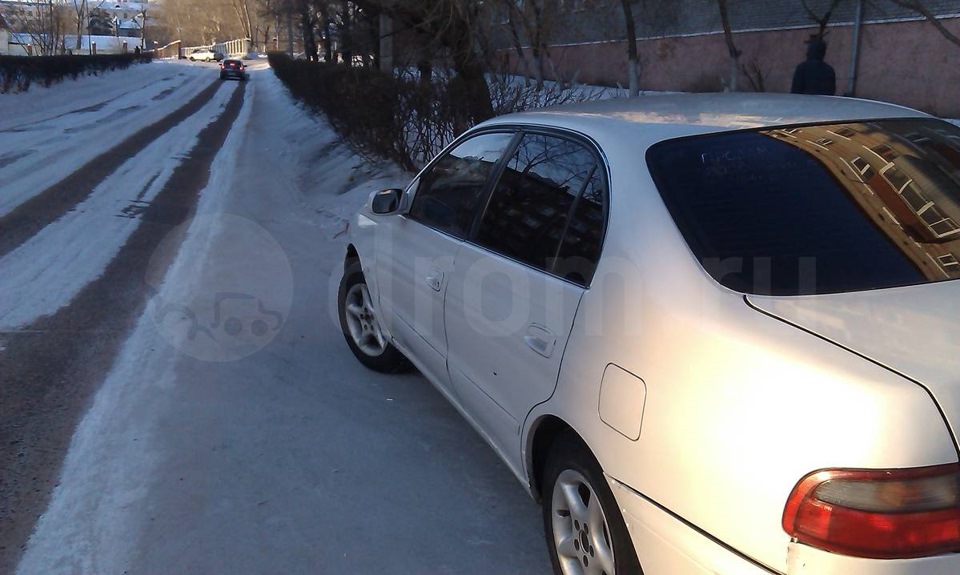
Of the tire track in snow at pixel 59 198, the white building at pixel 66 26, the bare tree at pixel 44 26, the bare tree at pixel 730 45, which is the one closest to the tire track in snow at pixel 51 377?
the tire track in snow at pixel 59 198

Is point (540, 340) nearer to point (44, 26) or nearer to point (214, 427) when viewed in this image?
point (214, 427)

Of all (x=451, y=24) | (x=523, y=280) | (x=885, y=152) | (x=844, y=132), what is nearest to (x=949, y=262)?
(x=885, y=152)

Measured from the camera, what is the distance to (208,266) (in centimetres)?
734

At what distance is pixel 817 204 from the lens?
7.74 ft

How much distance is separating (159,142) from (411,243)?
16436 mm

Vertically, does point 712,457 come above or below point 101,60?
below

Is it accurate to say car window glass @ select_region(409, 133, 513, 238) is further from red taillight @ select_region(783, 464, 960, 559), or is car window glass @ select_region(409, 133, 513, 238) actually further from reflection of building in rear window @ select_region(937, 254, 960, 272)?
red taillight @ select_region(783, 464, 960, 559)

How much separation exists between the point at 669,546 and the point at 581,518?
0.50 metres

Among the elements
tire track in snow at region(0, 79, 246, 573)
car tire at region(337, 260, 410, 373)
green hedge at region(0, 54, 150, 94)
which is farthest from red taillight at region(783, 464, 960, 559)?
green hedge at region(0, 54, 150, 94)

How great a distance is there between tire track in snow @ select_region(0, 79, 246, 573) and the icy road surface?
14 mm

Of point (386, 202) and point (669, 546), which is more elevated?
point (386, 202)

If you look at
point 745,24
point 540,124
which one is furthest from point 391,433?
point 745,24

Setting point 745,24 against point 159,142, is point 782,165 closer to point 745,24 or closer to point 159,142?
point 159,142

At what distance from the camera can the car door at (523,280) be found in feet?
8.68
